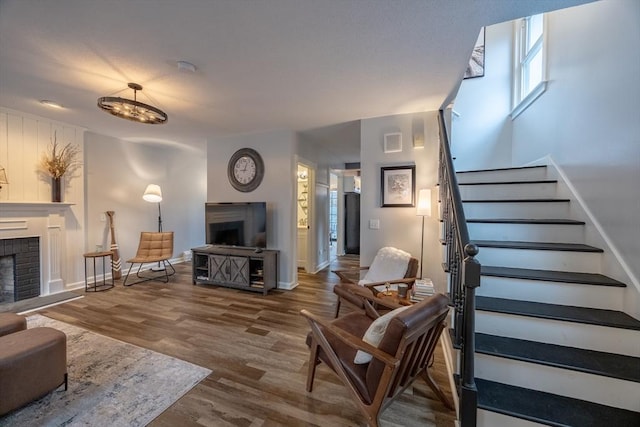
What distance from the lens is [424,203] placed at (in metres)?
2.99

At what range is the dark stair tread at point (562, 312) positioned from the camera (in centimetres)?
146

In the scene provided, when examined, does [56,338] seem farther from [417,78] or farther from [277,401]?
[417,78]

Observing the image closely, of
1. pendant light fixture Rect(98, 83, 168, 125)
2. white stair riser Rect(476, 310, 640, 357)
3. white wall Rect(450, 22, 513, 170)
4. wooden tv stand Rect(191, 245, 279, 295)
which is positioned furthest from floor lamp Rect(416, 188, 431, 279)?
pendant light fixture Rect(98, 83, 168, 125)

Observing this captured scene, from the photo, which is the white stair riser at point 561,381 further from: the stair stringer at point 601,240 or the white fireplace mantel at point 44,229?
the white fireplace mantel at point 44,229

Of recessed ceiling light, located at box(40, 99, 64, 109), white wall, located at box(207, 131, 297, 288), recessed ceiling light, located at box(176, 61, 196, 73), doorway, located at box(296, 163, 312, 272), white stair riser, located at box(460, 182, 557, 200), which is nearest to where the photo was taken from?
recessed ceiling light, located at box(176, 61, 196, 73)

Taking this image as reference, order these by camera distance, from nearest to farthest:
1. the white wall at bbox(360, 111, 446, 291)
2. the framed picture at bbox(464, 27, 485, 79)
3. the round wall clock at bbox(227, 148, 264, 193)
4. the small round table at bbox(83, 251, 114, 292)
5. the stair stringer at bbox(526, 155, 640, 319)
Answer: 1. the stair stringer at bbox(526, 155, 640, 319)
2. the white wall at bbox(360, 111, 446, 291)
3. the framed picture at bbox(464, 27, 485, 79)
4. the small round table at bbox(83, 251, 114, 292)
5. the round wall clock at bbox(227, 148, 264, 193)

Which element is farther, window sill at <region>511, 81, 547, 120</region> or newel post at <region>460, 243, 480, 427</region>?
window sill at <region>511, 81, 547, 120</region>

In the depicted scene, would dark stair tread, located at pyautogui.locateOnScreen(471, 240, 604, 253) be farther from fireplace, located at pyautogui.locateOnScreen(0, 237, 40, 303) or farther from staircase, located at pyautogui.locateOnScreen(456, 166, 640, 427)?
fireplace, located at pyautogui.locateOnScreen(0, 237, 40, 303)

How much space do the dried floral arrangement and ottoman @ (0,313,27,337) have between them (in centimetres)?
269

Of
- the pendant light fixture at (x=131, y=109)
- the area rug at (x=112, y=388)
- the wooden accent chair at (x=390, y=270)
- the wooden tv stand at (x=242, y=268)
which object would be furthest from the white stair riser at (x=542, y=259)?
the pendant light fixture at (x=131, y=109)

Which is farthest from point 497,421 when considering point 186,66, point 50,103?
point 50,103

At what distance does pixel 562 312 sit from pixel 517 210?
1.13 meters

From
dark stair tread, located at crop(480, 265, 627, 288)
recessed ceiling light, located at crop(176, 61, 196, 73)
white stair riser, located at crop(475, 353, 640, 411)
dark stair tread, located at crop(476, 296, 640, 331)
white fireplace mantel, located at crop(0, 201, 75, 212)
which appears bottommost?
white stair riser, located at crop(475, 353, 640, 411)

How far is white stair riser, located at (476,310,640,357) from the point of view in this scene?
143cm
